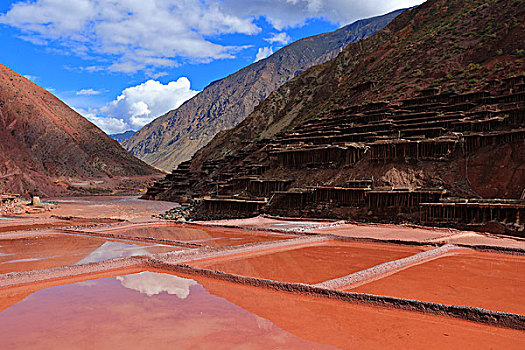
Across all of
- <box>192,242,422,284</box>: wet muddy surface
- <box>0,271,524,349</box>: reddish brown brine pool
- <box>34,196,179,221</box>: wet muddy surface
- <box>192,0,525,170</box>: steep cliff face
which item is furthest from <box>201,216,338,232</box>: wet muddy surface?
<box>192,0,525,170</box>: steep cliff face

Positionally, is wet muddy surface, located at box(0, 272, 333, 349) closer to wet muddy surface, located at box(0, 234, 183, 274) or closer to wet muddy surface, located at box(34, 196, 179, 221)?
wet muddy surface, located at box(0, 234, 183, 274)

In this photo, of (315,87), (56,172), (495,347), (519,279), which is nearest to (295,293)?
(495,347)

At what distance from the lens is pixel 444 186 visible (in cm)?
2152

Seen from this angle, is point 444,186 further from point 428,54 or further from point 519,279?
point 428,54

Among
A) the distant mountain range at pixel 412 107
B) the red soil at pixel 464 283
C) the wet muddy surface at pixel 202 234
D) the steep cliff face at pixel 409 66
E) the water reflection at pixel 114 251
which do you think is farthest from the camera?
the steep cliff face at pixel 409 66

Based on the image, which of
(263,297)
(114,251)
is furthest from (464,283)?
(114,251)

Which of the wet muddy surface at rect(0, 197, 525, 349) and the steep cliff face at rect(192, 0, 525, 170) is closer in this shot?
the wet muddy surface at rect(0, 197, 525, 349)

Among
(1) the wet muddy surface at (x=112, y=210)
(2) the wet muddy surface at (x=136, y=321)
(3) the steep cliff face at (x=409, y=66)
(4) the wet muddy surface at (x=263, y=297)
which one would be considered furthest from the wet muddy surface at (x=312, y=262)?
(3) the steep cliff face at (x=409, y=66)

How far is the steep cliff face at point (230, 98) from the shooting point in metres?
152

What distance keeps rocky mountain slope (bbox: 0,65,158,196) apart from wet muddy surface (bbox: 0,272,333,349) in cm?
5402

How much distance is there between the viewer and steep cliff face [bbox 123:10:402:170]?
152000 mm

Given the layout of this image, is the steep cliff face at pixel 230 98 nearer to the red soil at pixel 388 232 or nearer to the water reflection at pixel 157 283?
the red soil at pixel 388 232

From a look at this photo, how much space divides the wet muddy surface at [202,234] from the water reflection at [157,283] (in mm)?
4472

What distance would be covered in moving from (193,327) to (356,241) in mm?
9119
